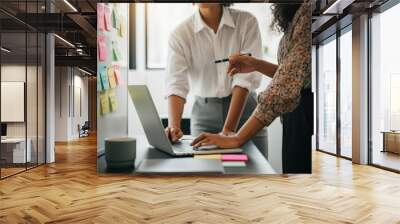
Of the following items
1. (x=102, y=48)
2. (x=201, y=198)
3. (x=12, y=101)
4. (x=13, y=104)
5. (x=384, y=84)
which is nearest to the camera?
Answer: (x=201, y=198)

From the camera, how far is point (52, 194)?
177 inches

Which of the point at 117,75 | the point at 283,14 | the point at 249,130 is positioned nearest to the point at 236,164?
the point at 249,130

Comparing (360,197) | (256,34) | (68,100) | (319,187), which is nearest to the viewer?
(360,197)

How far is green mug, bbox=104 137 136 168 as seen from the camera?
5.28 metres

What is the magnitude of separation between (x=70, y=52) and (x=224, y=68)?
828 cm

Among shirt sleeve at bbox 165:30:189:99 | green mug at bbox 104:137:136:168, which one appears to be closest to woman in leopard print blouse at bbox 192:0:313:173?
shirt sleeve at bbox 165:30:189:99

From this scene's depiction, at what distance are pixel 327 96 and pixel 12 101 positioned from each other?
271 inches

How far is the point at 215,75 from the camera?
5.22 m

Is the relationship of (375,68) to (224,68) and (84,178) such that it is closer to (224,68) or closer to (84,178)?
(224,68)

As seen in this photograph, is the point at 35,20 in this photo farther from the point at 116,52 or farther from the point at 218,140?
the point at 218,140

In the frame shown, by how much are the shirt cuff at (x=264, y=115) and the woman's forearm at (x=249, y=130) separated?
0.19 ft

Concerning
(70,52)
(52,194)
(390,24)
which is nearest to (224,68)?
(52,194)

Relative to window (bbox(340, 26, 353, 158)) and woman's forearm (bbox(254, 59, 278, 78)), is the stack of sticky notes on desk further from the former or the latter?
window (bbox(340, 26, 353, 158))

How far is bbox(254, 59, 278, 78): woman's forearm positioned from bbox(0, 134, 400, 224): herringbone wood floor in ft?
4.95
